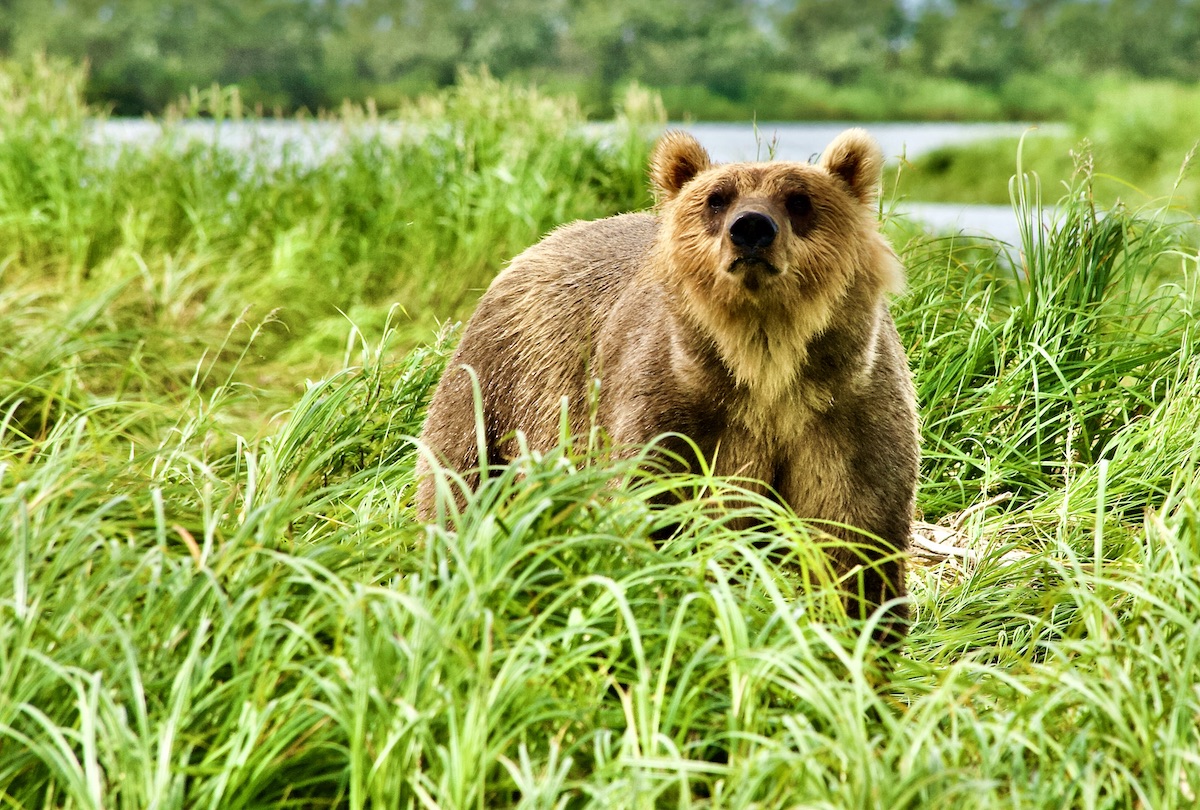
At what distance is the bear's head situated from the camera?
315cm

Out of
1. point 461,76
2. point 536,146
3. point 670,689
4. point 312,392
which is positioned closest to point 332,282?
point 536,146

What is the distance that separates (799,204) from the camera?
129 inches

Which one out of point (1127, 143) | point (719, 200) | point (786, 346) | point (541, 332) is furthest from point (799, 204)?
point (1127, 143)

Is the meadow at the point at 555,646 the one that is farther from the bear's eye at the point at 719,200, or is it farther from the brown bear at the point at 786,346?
the bear's eye at the point at 719,200

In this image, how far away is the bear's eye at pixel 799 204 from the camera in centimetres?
328

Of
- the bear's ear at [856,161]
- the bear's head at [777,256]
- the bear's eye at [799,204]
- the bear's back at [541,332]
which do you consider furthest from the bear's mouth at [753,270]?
the bear's back at [541,332]

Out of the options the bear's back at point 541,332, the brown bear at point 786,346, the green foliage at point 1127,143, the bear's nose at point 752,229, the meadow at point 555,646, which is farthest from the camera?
the green foliage at point 1127,143

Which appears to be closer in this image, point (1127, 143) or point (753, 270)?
point (753, 270)

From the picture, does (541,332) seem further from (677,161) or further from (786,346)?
(786,346)

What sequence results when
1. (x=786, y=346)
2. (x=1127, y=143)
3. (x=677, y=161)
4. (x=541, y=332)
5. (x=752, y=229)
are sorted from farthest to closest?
(x=1127, y=143)
(x=541, y=332)
(x=677, y=161)
(x=786, y=346)
(x=752, y=229)

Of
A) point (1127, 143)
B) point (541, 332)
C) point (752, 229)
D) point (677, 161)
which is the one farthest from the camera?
point (1127, 143)

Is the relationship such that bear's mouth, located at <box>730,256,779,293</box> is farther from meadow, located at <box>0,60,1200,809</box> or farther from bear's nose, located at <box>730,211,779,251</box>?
meadow, located at <box>0,60,1200,809</box>

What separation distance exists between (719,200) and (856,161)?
40 cm

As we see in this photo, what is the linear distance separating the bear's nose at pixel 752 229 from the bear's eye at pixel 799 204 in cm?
19
